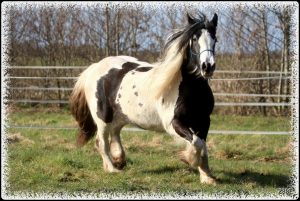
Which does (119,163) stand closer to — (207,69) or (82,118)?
(82,118)

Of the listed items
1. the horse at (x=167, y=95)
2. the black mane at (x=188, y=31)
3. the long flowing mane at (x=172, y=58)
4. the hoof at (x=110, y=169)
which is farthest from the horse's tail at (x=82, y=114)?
the black mane at (x=188, y=31)

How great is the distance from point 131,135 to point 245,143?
88.7 inches

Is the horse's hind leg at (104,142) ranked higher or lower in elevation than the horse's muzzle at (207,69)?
lower

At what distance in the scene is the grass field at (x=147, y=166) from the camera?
500cm

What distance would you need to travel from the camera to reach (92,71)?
21.7ft

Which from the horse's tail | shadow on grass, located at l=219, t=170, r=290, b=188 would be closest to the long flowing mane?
shadow on grass, located at l=219, t=170, r=290, b=188

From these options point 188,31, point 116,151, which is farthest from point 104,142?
point 188,31

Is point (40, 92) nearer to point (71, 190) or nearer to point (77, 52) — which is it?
point (77, 52)

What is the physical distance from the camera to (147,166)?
6215 mm

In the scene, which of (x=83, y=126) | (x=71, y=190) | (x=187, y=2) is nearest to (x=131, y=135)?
(x=83, y=126)

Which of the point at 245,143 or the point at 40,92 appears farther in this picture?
the point at 40,92

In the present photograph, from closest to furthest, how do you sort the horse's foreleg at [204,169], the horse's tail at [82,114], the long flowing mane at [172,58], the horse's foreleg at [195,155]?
the horse's foreleg at [195,155], the long flowing mane at [172,58], the horse's foreleg at [204,169], the horse's tail at [82,114]

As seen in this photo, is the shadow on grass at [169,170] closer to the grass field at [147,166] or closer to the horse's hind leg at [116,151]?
the grass field at [147,166]

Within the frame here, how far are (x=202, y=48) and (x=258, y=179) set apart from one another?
6.11 ft
